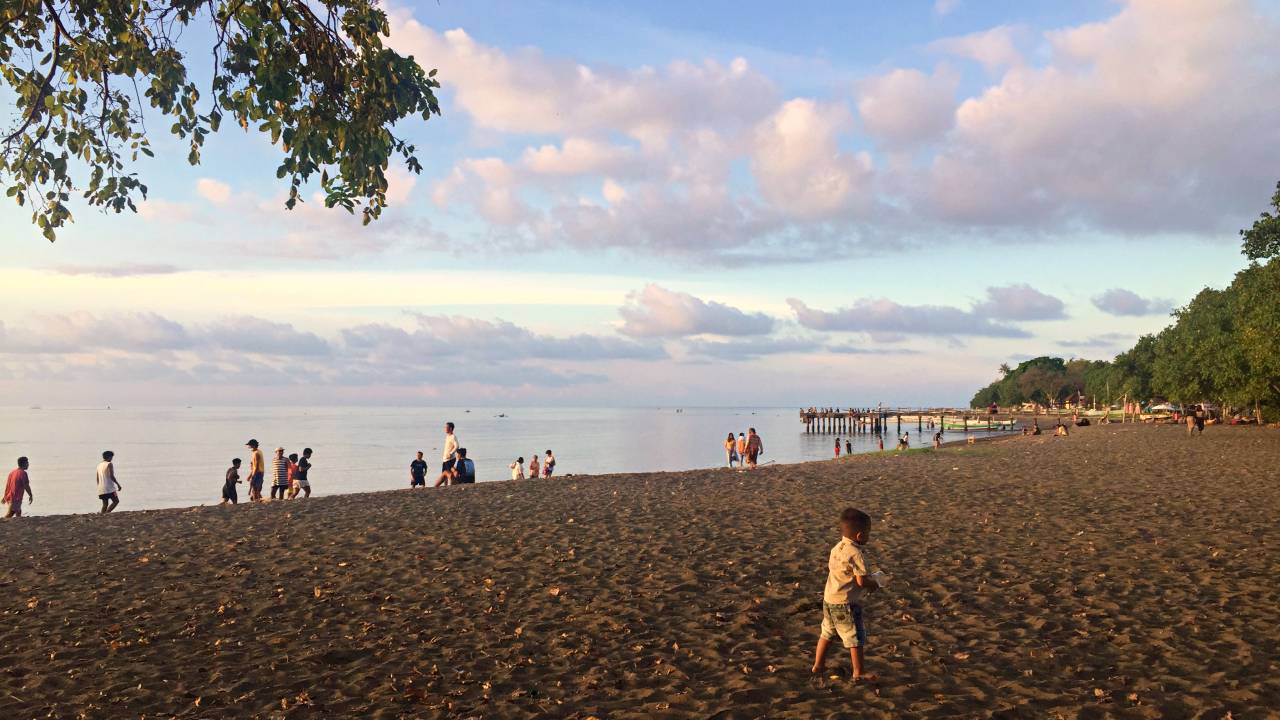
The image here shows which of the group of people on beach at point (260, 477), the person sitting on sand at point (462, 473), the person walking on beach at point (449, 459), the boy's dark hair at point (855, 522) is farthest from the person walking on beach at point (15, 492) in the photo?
the boy's dark hair at point (855, 522)

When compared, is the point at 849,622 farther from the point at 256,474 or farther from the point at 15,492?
the point at 15,492

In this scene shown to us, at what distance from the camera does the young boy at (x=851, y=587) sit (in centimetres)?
691

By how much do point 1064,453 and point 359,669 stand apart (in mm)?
35006

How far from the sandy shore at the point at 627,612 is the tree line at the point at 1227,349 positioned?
98.8ft

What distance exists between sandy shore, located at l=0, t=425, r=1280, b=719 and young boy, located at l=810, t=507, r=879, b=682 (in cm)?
43

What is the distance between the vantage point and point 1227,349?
55.3 m

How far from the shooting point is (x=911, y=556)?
40.9ft

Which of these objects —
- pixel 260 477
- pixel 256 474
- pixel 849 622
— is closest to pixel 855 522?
pixel 849 622

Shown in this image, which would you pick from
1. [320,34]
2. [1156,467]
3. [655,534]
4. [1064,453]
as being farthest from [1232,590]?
[1064,453]

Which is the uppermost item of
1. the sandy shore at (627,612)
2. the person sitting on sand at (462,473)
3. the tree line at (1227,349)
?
the tree line at (1227,349)

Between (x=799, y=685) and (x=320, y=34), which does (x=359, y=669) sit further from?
(x=320, y=34)

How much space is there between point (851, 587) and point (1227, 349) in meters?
Answer: 61.7

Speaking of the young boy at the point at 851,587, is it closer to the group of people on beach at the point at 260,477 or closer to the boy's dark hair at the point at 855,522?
the boy's dark hair at the point at 855,522

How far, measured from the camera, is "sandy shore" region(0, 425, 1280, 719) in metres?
6.96
